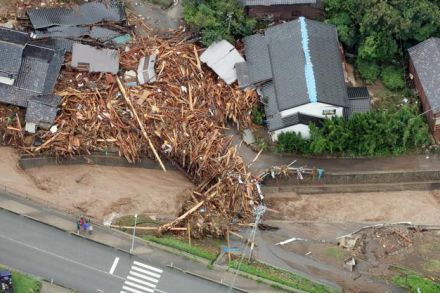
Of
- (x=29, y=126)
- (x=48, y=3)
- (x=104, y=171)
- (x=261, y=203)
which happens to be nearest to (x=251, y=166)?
(x=261, y=203)

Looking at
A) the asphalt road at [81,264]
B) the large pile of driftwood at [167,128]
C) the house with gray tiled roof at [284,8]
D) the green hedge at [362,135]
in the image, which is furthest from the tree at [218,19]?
the asphalt road at [81,264]

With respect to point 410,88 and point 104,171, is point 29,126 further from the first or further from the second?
point 410,88

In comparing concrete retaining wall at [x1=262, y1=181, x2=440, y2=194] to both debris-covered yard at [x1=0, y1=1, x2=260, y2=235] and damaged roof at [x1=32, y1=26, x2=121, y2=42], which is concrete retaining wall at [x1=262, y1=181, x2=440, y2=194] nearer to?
debris-covered yard at [x1=0, y1=1, x2=260, y2=235]

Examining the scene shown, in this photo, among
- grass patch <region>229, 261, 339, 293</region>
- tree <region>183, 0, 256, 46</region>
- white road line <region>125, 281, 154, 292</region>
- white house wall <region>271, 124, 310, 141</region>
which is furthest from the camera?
tree <region>183, 0, 256, 46</region>

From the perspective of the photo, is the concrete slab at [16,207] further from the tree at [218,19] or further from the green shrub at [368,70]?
the green shrub at [368,70]

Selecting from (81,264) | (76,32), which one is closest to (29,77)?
(76,32)

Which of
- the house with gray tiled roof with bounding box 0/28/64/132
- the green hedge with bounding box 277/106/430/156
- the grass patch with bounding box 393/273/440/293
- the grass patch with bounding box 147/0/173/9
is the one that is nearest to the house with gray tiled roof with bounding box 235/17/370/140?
the green hedge with bounding box 277/106/430/156
